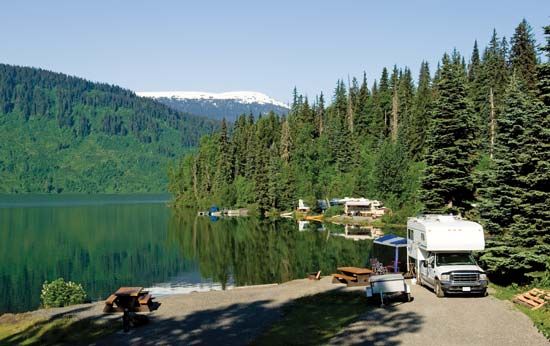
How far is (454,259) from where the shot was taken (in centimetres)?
2869

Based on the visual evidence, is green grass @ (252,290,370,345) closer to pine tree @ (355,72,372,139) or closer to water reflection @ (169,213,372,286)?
water reflection @ (169,213,372,286)

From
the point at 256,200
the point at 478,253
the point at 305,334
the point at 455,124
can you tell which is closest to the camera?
the point at 305,334

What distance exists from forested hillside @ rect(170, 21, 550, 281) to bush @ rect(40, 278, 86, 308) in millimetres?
23719

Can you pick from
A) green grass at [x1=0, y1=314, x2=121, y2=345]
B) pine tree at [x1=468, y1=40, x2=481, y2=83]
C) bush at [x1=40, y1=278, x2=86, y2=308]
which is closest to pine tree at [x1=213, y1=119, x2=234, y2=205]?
pine tree at [x1=468, y1=40, x2=481, y2=83]

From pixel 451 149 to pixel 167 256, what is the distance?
3893 cm

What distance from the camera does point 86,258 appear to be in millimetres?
68875

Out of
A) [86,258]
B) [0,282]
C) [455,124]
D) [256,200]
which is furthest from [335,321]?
[256,200]

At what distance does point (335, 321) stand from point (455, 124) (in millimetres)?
21134

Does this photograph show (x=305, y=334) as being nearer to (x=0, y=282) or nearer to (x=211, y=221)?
(x=0, y=282)

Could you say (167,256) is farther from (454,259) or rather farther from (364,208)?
(364,208)

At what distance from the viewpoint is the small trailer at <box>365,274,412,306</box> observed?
26.3 meters

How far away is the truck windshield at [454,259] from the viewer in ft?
93.2

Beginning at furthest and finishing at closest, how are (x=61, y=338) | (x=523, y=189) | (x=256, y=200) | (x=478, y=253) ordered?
(x=256, y=200)
(x=478, y=253)
(x=523, y=189)
(x=61, y=338)

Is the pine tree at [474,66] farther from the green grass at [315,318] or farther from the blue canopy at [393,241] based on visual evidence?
the green grass at [315,318]
